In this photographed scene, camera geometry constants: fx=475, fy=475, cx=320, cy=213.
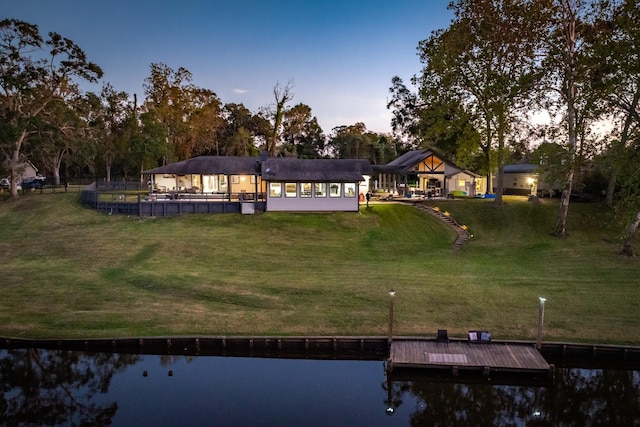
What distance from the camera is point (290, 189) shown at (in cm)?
3972

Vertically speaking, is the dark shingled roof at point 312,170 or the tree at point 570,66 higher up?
the tree at point 570,66

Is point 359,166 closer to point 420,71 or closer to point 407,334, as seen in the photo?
point 420,71

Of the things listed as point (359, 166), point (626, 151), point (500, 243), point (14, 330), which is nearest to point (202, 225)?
point (359, 166)

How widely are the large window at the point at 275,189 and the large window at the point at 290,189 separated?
500 millimetres

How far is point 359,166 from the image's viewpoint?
41.4m

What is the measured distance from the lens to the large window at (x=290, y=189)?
130ft

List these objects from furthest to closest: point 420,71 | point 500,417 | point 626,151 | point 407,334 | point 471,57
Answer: point 420,71
point 471,57
point 626,151
point 407,334
point 500,417

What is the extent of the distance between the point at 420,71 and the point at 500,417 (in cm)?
3592

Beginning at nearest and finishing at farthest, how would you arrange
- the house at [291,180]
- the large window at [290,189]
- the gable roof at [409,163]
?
the house at [291,180] → the large window at [290,189] → the gable roof at [409,163]

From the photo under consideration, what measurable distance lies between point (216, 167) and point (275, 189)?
7.32m

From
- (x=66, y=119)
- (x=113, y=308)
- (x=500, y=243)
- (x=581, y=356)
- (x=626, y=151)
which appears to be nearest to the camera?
(x=581, y=356)

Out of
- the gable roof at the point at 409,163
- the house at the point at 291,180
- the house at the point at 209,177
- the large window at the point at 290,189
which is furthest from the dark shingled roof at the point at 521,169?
the house at the point at 209,177

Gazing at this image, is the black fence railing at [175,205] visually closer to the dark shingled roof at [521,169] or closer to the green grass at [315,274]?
the green grass at [315,274]

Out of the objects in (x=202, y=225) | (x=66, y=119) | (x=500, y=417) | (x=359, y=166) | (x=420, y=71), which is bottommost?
(x=500, y=417)
